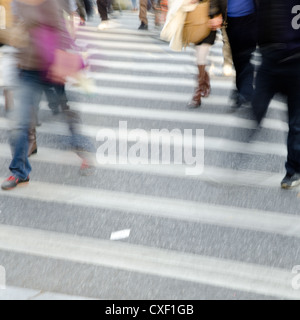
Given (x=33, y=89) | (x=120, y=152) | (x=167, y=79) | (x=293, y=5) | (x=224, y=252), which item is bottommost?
(x=167, y=79)

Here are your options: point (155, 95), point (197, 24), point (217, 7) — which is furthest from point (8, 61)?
point (155, 95)

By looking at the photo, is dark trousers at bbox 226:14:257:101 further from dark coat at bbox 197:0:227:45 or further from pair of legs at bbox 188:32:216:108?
pair of legs at bbox 188:32:216:108

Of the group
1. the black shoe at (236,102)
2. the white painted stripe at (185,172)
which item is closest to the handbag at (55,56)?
the white painted stripe at (185,172)

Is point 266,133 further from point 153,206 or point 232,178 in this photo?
point 153,206

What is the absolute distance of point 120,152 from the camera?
6.02 meters

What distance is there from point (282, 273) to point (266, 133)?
2.88 meters

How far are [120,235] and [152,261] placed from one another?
17.8 inches

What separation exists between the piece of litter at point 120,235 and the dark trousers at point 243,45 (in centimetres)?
246

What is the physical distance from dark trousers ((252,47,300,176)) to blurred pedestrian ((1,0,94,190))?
153cm

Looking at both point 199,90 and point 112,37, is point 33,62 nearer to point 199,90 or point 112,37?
point 199,90

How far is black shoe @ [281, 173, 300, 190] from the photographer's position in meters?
4.98

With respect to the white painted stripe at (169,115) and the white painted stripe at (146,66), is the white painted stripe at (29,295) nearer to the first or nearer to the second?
the white painted stripe at (169,115)

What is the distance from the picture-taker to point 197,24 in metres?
6.86
